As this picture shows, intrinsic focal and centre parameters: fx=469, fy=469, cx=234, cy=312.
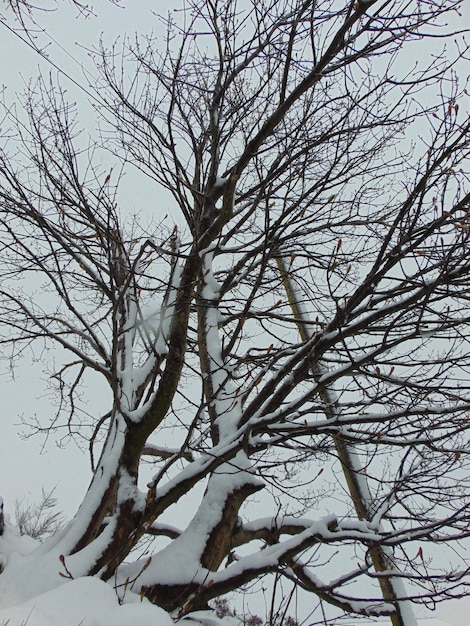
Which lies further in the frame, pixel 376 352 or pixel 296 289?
pixel 296 289

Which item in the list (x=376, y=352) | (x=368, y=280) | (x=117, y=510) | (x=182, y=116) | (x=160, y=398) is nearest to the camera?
(x=368, y=280)

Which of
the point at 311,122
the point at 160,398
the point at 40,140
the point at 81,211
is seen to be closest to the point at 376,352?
the point at 160,398

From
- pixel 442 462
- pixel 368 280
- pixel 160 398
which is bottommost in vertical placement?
pixel 160 398

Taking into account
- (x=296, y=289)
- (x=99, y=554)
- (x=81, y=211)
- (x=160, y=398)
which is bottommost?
(x=99, y=554)

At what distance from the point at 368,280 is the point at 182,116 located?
10.4ft

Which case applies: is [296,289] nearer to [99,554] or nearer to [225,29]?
[225,29]

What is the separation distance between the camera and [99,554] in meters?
3.00

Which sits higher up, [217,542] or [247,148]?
[247,148]

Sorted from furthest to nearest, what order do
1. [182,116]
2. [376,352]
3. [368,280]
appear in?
[182,116] < [376,352] < [368,280]

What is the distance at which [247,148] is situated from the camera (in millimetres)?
3891

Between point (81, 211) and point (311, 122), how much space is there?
7.91ft

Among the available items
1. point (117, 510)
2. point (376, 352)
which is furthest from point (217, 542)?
point (376, 352)

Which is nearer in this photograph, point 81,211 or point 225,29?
point 225,29

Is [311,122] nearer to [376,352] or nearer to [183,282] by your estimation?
[183,282]
